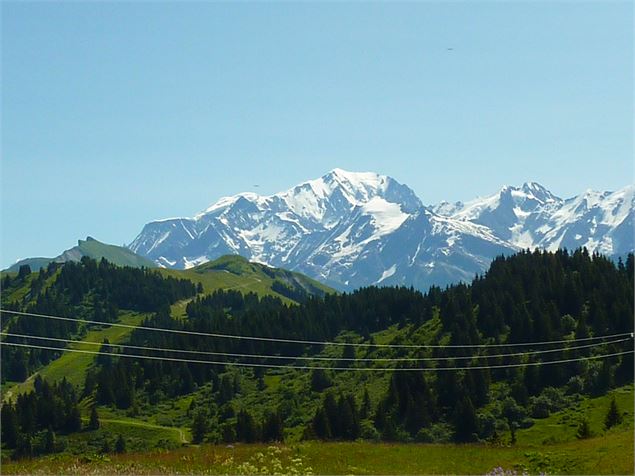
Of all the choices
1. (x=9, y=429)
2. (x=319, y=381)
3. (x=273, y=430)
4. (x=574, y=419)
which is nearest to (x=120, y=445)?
(x=9, y=429)

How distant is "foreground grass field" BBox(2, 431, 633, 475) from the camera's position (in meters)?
44.0

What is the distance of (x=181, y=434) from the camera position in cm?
16275

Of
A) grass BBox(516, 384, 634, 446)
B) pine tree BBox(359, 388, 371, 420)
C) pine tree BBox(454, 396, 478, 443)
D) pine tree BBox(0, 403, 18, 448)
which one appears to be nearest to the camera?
grass BBox(516, 384, 634, 446)

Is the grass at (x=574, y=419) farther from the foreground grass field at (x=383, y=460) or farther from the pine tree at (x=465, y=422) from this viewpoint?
the foreground grass field at (x=383, y=460)

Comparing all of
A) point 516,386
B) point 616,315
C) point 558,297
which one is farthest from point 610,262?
point 516,386

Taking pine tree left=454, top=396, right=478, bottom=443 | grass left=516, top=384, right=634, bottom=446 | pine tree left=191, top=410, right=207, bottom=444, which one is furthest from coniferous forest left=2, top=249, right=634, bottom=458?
grass left=516, top=384, right=634, bottom=446

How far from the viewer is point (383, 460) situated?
54812mm

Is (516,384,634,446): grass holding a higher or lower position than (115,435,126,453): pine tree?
higher

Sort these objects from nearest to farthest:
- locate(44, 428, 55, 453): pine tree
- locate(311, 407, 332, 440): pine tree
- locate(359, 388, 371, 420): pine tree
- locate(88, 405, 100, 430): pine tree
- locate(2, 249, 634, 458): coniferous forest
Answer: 1. locate(2, 249, 634, 458): coniferous forest
2. locate(311, 407, 332, 440): pine tree
3. locate(359, 388, 371, 420): pine tree
4. locate(44, 428, 55, 453): pine tree
5. locate(88, 405, 100, 430): pine tree

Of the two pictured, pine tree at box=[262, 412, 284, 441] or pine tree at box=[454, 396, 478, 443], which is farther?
pine tree at box=[262, 412, 284, 441]

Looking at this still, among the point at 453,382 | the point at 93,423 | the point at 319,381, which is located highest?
the point at 453,382

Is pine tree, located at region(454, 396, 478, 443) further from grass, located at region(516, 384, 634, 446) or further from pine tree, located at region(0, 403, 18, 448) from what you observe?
pine tree, located at region(0, 403, 18, 448)

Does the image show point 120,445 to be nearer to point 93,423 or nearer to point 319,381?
point 93,423

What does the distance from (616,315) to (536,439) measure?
154 feet
